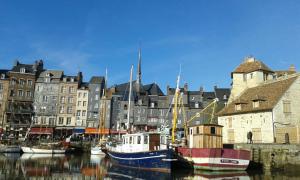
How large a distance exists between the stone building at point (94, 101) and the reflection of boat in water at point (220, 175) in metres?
44.5

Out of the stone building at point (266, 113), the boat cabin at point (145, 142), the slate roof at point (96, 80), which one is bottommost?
the boat cabin at point (145, 142)

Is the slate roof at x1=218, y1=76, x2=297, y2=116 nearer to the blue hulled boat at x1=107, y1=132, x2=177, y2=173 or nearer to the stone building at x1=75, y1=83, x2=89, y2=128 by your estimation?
the blue hulled boat at x1=107, y1=132, x2=177, y2=173

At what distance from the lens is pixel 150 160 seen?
29.8 meters

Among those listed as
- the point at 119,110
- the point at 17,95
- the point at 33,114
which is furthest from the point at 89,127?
the point at 17,95

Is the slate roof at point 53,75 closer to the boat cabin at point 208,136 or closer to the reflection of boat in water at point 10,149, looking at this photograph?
the reflection of boat in water at point 10,149

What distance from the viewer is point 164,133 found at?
32875 mm

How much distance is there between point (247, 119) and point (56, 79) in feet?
160

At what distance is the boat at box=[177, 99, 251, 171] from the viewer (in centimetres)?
2942

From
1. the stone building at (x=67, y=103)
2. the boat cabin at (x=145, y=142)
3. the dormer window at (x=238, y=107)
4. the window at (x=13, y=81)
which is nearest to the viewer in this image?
the boat cabin at (x=145, y=142)

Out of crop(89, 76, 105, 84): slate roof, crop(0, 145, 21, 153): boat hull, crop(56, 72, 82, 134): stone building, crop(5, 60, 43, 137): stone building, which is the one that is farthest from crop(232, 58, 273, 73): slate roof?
crop(5, 60, 43, 137): stone building

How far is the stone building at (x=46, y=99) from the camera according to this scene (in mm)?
68938

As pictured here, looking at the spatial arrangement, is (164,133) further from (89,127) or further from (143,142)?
(89,127)

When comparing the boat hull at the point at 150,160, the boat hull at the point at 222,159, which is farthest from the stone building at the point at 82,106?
the boat hull at the point at 222,159

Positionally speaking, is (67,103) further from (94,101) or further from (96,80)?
(96,80)
